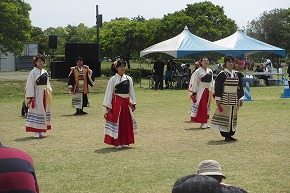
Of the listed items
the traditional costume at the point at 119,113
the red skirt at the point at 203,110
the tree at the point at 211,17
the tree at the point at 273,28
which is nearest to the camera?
the traditional costume at the point at 119,113

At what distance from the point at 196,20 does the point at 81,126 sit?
40414 millimetres

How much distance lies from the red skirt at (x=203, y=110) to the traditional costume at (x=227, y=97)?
7.31 ft

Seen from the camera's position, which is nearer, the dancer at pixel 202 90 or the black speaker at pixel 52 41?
the dancer at pixel 202 90

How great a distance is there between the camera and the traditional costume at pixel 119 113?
1098 cm

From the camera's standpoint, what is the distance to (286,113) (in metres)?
16.6

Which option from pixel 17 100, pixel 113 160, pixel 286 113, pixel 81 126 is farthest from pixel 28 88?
pixel 17 100

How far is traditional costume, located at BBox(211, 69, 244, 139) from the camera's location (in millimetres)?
11703

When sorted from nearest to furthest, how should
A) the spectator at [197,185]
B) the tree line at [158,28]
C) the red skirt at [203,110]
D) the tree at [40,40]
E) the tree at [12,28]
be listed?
the spectator at [197,185] → the red skirt at [203,110] → the tree at [12,28] → the tree line at [158,28] → the tree at [40,40]

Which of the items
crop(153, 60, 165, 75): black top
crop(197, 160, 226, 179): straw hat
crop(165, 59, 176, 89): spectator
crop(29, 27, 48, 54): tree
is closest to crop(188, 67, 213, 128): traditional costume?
crop(197, 160, 226, 179): straw hat

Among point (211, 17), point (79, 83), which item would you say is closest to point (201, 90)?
point (79, 83)

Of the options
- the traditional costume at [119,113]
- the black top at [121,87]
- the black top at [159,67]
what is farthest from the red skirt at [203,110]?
the black top at [159,67]

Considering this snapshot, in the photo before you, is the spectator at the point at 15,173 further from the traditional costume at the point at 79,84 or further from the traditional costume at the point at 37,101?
the traditional costume at the point at 79,84

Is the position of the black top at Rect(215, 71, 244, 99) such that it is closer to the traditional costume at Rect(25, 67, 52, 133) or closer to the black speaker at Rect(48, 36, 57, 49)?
the traditional costume at Rect(25, 67, 52, 133)

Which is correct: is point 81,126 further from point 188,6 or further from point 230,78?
point 188,6
